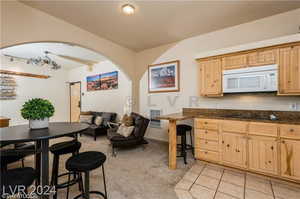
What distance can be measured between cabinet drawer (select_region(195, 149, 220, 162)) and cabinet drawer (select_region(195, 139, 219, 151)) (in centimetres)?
7

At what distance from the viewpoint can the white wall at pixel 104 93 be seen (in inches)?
191

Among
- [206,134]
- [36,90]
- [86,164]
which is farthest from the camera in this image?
[36,90]

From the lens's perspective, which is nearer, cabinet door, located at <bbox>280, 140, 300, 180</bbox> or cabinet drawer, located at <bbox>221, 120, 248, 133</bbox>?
cabinet door, located at <bbox>280, 140, 300, 180</bbox>

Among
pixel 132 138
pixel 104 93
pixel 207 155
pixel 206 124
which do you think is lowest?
pixel 207 155

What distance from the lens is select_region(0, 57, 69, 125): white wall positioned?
5.01 metres

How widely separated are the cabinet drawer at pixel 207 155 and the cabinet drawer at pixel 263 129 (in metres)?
0.74

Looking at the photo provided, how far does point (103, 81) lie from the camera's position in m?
5.51

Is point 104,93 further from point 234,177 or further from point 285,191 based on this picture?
point 285,191

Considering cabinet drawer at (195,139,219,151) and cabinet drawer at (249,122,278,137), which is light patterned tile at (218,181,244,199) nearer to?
cabinet drawer at (195,139,219,151)

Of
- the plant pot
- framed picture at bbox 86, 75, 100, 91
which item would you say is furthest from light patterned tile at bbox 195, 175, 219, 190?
framed picture at bbox 86, 75, 100, 91

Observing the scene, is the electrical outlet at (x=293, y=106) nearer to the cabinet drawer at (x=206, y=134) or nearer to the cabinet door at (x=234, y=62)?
the cabinet door at (x=234, y=62)

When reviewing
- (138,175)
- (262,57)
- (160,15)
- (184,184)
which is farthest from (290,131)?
(160,15)

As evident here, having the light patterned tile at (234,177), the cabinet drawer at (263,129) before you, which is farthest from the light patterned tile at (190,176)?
the cabinet drawer at (263,129)

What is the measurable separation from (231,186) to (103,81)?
5.18 m
